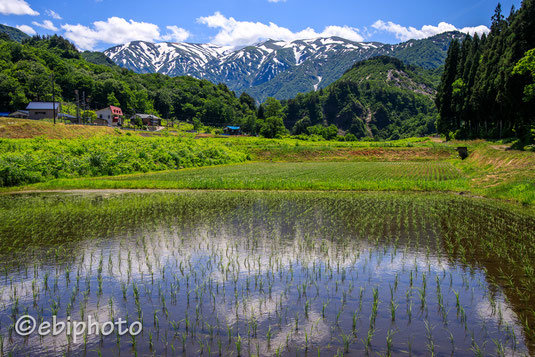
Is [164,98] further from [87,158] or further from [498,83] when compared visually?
[498,83]

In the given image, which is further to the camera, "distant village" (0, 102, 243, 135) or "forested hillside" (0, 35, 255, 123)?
"forested hillside" (0, 35, 255, 123)

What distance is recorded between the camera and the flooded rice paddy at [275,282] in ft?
17.3

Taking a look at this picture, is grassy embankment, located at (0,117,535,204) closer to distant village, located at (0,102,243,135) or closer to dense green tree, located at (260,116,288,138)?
distant village, located at (0,102,243,135)

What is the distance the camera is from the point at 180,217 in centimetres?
1495

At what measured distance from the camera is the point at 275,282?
761 centimetres

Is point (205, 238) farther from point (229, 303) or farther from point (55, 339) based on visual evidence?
point (55, 339)

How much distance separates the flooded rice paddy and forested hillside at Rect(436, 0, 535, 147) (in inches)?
817

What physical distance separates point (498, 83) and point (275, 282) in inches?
1408

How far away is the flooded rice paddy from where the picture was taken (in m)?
5.28

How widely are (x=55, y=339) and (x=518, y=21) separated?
134 ft

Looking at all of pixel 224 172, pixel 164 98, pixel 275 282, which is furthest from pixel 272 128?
pixel 275 282

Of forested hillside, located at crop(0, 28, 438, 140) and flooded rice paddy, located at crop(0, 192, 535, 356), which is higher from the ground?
forested hillside, located at crop(0, 28, 438, 140)

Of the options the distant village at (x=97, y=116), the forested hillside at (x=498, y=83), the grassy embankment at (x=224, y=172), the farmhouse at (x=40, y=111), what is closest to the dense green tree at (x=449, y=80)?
the forested hillside at (x=498, y=83)

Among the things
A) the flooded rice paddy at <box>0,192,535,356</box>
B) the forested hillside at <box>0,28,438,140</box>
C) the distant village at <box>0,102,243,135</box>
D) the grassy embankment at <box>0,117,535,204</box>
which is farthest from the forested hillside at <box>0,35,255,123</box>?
the flooded rice paddy at <box>0,192,535,356</box>
